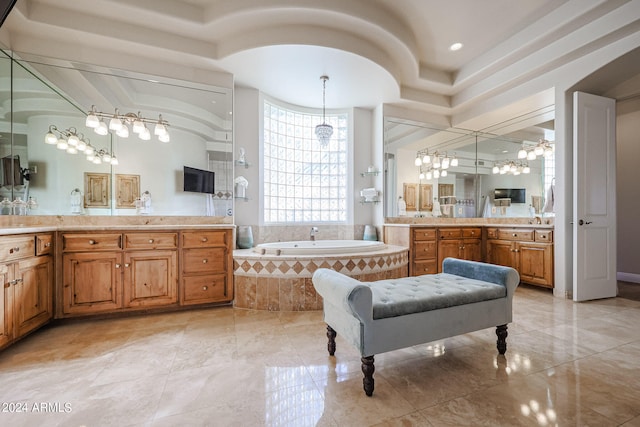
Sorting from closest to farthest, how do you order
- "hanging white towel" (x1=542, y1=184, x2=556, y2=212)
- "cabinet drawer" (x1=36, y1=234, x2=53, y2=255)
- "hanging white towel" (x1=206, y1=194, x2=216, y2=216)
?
"cabinet drawer" (x1=36, y1=234, x2=53, y2=255) < "hanging white towel" (x1=206, y1=194, x2=216, y2=216) < "hanging white towel" (x1=542, y1=184, x2=556, y2=212)

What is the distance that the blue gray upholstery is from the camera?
58.6 inches

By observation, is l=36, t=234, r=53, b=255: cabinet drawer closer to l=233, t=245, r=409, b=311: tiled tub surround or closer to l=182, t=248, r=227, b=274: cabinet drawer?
l=182, t=248, r=227, b=274: cabinet drawer

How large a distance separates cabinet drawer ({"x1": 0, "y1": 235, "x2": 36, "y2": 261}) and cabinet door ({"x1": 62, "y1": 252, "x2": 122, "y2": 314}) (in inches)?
13.3

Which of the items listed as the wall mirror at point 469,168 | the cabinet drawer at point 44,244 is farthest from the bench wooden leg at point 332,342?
the wall mirror at point 469,168

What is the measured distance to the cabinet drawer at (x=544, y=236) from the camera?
3430 millimetres

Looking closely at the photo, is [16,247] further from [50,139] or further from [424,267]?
[424,267]

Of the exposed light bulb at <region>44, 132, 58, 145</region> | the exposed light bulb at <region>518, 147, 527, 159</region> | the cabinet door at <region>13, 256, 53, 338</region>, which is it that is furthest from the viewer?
the exposed light bulb at <region>518, 147, 527, 159</region>

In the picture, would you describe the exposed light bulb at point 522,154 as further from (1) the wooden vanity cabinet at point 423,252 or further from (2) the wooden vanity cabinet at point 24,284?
(2) the wooden vanity cabinet at point 24,284

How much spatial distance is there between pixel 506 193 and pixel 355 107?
10.0 feet

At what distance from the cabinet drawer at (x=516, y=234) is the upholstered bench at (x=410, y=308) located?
88.9 inches

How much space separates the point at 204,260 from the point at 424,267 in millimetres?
2904

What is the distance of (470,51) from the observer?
3619 mm

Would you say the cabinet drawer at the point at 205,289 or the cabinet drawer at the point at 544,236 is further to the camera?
the cabinet drawer at the point at 544,236

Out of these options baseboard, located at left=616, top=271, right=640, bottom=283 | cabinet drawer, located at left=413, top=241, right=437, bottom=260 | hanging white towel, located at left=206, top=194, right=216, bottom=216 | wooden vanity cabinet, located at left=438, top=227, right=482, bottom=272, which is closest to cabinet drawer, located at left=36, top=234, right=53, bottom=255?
hanging white towel, located at left=206, top=194, right=216, bottom=216
